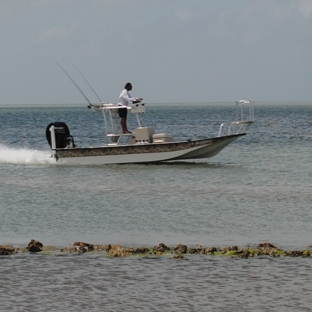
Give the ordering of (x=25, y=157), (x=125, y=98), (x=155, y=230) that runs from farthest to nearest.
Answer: (x=25, y=157)
(x=125, y=98)
(x=155, y=230)

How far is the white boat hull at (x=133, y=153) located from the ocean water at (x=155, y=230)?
12.9 inches

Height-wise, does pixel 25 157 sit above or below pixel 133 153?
below

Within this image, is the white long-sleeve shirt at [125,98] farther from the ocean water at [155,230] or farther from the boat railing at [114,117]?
the ocean water at [155,230]

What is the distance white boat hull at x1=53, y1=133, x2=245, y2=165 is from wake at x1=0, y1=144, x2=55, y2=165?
5.50ft

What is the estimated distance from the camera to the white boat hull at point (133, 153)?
26.9 metres

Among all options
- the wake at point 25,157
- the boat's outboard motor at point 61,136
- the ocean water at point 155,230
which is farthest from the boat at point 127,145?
the wake at point 25,157

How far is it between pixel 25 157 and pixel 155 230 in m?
16.4

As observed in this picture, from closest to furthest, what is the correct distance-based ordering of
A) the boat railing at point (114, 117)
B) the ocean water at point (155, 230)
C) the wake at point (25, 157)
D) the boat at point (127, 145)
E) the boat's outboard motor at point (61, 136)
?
the ocean water at point (155, 230)
the boat railing at point (114, 117)
the boat at point (127, 145)
the boat's outboard motor at point (61, 136)
the wake at point (25, 157)

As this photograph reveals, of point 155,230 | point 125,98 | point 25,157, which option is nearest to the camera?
point 155,230

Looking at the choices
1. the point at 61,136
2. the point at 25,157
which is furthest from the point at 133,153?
the point at 25,157

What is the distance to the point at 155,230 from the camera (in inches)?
604

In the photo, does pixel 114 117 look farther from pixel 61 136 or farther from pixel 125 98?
pixel 61 136

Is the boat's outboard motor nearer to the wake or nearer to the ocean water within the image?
the ocean water

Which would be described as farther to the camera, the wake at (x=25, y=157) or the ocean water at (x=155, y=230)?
the wake at (x=25, y=157)
